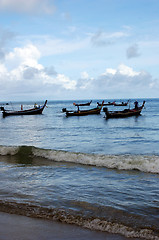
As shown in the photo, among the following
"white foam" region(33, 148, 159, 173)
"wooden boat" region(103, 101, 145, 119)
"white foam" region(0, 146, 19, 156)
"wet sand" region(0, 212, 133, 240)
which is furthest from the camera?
"wooden boat" region(103, 101, 145, 119)

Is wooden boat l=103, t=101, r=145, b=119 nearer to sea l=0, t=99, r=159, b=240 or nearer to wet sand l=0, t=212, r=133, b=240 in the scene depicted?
sea l=0, t=99, r=159, b=240

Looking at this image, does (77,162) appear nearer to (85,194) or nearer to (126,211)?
(85,194)

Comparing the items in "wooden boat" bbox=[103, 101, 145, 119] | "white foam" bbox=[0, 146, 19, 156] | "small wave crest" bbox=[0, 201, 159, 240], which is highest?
"wooden boat" bbox=[103, 101, 145, 119]

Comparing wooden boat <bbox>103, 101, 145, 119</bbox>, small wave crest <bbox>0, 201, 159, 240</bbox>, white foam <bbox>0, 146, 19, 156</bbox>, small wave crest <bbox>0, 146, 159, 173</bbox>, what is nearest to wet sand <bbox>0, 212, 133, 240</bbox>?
small wave crest <bbox>0, 201, 159, 240</bbox>

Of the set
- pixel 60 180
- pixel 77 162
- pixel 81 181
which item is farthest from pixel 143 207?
pixel 77 162

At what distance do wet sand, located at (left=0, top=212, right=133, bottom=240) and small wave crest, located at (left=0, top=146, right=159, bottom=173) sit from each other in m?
4.99

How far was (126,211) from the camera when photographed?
196 inches

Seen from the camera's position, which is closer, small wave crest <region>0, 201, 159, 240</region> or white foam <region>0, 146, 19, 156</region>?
small wave crest <region>0, 201, 159, 240</region>

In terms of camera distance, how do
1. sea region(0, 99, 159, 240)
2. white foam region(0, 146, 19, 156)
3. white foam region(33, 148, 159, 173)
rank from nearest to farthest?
1. sea region(0, 99, 159, 240)
2. white foam region(33, 148, 159, 173)
3. white foam region(0, 146, 19, 156)

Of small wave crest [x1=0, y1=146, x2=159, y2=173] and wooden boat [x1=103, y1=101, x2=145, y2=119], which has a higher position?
wooden boat [x1=103, y1=101, x2=145, y2=119]

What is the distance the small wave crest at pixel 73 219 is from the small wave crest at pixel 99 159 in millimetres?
4553

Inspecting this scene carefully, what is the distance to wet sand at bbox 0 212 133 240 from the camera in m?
3.89

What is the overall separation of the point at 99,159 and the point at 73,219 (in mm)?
5573

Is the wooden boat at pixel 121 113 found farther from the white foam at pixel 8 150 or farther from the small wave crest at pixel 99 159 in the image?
the small wave crest at pixel 99 159
